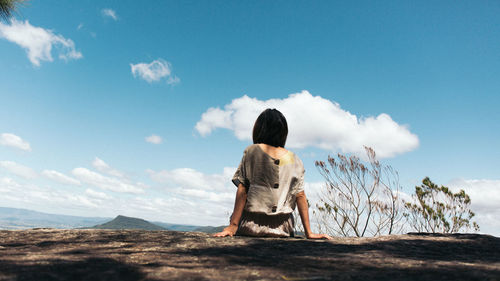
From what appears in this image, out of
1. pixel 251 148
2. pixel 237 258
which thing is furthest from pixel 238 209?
pixel 237 258

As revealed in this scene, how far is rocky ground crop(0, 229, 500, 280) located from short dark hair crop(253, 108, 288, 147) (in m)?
1.11

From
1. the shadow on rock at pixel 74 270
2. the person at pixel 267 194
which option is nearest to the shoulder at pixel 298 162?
the person at pixel 267 194

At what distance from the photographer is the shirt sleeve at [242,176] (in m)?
3.45

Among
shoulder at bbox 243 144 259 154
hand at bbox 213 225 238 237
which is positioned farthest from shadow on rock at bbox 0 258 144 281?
shoulder at bbox 243 144 259 154

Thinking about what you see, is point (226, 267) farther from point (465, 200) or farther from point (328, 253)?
point (465, 200)

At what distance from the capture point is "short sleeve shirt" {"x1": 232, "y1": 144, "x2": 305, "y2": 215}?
11.0ft

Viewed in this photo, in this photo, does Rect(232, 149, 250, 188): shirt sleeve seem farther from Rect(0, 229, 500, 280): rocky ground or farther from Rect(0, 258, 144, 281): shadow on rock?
Rect(0, 258, 144, 281): shadow on rock

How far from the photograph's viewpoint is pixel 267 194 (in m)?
3.37

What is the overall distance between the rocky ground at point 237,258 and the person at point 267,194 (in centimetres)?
33

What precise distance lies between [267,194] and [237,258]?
3.74 feet

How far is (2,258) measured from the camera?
2.37 m

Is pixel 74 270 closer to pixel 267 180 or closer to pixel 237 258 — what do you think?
pixel 237 258

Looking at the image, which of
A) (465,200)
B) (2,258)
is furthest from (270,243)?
(465,200)

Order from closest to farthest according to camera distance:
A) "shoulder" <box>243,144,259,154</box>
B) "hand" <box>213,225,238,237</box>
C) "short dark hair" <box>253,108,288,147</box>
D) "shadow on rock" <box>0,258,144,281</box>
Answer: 1. "shadow on rock" <box>0,258,144,281</box>
2. "hand" <box>213,225,238,237</box>
3. "shoulder" <box>243,144,259,154</box>
4. "short dark hair" <box>253,108,288,147</box>
